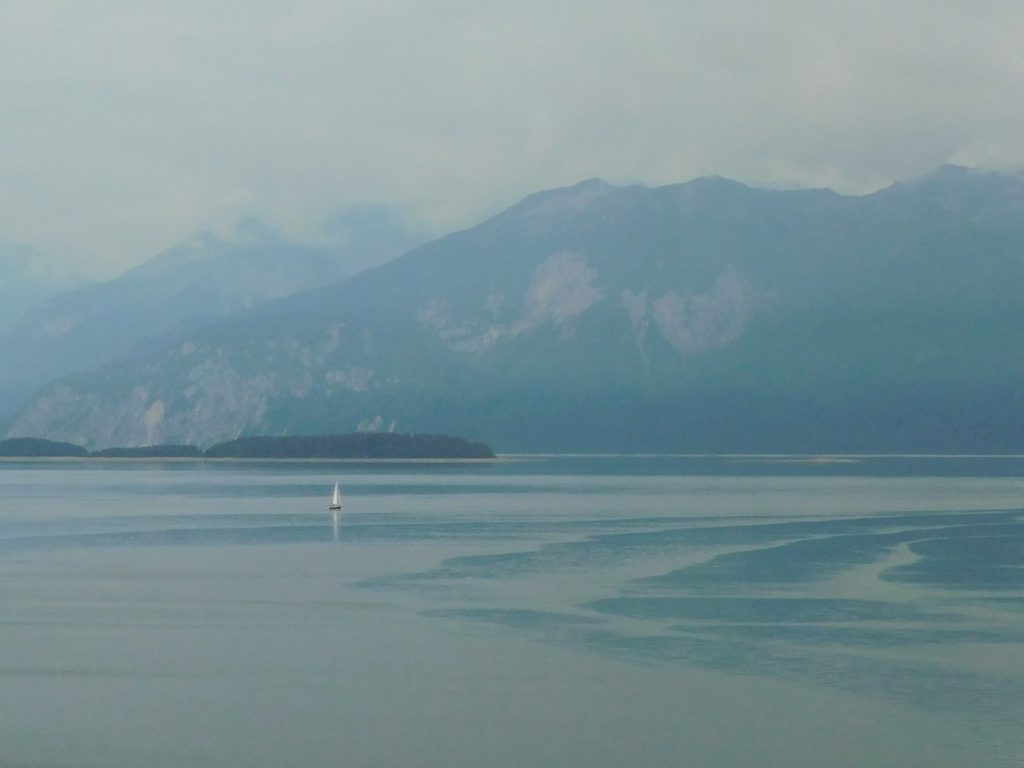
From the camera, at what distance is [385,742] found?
23812mm

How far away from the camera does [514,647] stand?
3225cm

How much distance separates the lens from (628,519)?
72312 millimetres

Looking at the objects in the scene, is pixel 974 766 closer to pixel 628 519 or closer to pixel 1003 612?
pixel 1003 612

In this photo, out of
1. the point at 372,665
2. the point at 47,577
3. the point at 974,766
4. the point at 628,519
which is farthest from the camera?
the point at 628,519

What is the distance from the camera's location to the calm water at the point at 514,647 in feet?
78.3

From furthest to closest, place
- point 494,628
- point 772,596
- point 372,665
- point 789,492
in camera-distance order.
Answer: point 789,492 < point 772,596 < point 494,628 < point 372,665

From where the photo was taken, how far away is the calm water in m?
23.9

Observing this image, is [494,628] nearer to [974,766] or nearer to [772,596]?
[772,596]

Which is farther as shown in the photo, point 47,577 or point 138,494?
point 138,494

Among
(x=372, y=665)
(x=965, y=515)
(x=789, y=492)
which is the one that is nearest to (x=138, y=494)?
(x=789, y=492)

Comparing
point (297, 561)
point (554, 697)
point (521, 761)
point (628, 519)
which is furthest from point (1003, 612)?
point (628, 519)

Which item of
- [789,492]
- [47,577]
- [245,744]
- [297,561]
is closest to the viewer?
[245,744]

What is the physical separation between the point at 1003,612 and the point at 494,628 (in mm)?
12182

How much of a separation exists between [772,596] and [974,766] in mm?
18266
